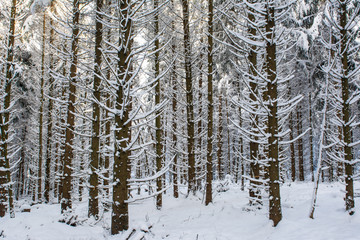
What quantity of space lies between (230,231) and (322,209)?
2750mm

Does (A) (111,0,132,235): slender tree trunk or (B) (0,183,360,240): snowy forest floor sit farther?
(B) (0,183,360,240): snowy forest floor

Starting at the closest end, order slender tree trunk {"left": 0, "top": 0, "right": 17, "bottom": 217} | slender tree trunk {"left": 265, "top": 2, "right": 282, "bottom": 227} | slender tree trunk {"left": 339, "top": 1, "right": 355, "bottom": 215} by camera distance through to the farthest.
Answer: slender tree trunk {"left": 265, "top": 2, "right": 282, "bottom": 227} < slender tree trunk {"left": 339, "top": 1, "right": 355, "bottom": 215} < slender tree trunk {"left": 0, "top": 0, "right": 17, "bottom": 217}

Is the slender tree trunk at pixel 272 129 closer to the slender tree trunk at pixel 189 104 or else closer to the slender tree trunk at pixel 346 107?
the slender tree trunk at pixel 346 107

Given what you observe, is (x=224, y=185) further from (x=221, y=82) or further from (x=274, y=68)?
(x=274, y=68)

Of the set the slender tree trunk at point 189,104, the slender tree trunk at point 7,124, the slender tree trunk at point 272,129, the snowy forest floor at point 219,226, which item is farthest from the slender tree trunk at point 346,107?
the slender tree trunk at point 7,124

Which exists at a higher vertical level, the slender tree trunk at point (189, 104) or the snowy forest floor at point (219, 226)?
the slender tree trunk at point (189, 104)

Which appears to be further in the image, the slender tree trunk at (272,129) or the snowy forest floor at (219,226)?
the slender tree trunk at (272,129)

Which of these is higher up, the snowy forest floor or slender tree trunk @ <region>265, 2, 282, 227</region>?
slender tree trunk @ <region>265, 2, 282, 227</region>

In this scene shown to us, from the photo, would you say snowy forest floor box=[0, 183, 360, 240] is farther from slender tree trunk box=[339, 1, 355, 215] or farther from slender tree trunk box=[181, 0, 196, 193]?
slender tree trunk box=[181, 0, 196, 193]

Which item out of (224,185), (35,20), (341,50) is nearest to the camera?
(341,50)

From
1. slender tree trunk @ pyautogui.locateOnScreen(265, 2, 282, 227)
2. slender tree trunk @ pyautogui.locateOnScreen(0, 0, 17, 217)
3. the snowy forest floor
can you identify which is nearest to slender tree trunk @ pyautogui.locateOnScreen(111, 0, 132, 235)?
the snowy forest floor

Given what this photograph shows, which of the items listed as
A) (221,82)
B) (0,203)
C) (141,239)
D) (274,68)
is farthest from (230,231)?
(221,82)

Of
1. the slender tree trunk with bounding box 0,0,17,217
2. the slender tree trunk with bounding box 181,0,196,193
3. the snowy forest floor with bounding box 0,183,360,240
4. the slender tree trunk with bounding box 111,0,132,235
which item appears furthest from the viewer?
the slender tree trunk with bounding box 181,0,196,193

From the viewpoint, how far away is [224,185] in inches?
656
